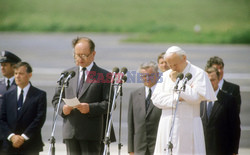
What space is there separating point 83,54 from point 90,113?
0.67m

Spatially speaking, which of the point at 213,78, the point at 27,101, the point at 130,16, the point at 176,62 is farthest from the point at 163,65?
the point at 130,16

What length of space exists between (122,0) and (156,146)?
3351 centimetres

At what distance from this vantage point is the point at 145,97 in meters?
6.51

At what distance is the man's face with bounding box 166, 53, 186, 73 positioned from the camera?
5793mm

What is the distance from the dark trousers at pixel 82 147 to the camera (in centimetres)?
609

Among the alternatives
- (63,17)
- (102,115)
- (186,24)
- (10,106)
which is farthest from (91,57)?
(63,17)

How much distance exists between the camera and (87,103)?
607cm

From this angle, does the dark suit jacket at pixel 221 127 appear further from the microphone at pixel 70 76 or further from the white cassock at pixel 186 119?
the microphone at pixel 70 76

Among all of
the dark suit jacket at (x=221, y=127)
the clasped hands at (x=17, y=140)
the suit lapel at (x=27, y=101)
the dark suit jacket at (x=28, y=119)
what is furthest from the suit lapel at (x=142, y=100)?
the clasped hands at (x=17, y=140)

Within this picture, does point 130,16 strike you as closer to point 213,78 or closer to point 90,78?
point 213,78

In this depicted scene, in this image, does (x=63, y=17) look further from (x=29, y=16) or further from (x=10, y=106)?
(x=10, y=106)

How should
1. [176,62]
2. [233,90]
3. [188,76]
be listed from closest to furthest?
1. [188,76]
2. [176,62]
3. [233,90]

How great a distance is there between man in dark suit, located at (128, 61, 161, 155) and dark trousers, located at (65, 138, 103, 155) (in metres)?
0.51

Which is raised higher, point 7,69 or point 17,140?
point 7,69
